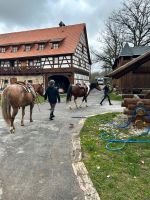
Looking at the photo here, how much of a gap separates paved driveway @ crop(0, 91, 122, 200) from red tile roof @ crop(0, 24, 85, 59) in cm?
2742

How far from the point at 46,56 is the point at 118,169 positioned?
31751mm

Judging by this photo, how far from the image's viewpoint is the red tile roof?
35750mm

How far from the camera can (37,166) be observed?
539 cm

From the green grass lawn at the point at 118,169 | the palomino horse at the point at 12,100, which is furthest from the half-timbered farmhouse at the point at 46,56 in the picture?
the green grass lawn at the point at 118,169

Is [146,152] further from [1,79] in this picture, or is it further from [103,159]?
[1,79]

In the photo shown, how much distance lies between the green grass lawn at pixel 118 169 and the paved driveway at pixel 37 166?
1.51 feet

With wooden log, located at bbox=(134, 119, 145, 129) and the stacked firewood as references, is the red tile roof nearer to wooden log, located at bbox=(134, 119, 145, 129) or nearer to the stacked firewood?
the stacked firewood

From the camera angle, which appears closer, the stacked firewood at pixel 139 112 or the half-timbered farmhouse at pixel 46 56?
the stacked firewood at pixel 139 112

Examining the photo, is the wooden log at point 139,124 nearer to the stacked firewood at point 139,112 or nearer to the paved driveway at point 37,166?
the stacked firewood at point 139,112

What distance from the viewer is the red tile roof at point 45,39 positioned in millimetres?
35750

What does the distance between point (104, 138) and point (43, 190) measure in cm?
395

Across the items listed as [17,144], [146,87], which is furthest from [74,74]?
[17,144]

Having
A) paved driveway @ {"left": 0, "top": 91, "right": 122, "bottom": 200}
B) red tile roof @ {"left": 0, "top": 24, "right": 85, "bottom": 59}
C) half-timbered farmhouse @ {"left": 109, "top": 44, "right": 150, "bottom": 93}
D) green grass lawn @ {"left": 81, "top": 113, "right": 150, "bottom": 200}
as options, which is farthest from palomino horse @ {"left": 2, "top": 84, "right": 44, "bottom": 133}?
red tile roof @ {"left": 0, "top": 24, "right": 85, "bottom": 59}

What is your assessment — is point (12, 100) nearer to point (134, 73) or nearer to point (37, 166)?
point (37, 166)
